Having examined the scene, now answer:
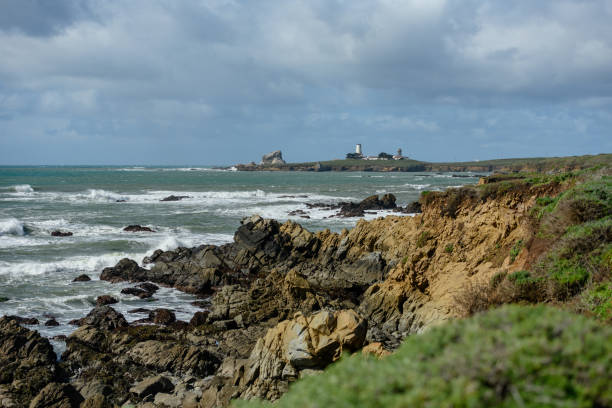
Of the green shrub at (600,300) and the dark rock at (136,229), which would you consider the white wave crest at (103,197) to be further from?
the green shrub at (600,300)

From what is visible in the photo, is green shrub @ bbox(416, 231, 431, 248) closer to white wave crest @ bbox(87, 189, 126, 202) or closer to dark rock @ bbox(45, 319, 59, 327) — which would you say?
dark rock @ bbox(45, 319, 59, 327)

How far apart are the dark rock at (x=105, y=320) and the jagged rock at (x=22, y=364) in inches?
98.0

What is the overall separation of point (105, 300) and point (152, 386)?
30.1 ft

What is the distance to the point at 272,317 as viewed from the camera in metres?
17.0

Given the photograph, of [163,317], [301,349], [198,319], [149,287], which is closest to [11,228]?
[149,287]

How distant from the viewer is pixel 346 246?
998 inches

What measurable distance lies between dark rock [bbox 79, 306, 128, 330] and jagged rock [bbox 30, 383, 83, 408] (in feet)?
17.9

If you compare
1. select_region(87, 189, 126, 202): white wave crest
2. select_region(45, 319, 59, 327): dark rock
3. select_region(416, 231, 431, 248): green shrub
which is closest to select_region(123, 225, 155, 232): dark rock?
select_region(45, 319, 59, 327): dark rock

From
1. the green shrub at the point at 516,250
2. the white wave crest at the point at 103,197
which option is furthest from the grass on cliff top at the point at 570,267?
the white wave crest at the point at 103,197

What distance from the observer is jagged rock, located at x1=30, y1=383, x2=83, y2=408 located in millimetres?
10965

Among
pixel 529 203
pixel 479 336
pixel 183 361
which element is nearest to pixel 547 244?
pixel 529 203

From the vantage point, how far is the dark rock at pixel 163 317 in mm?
17703

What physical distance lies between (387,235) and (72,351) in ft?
52.8

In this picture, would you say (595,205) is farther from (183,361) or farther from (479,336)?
(183,361)
